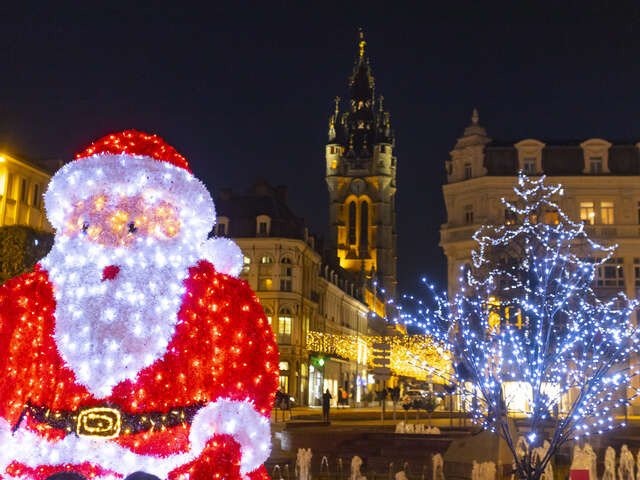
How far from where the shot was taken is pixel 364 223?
108 meters

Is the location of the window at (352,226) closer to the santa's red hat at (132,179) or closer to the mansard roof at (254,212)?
the mansard roof at (254,212)

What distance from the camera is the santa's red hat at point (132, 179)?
888 cm

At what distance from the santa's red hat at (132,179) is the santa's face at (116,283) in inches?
4.7

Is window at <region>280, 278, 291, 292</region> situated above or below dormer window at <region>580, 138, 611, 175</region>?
below

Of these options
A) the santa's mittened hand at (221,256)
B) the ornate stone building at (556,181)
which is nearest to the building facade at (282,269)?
the ornate stone building at (556,181)

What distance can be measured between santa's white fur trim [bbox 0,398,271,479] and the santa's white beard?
2.03ft

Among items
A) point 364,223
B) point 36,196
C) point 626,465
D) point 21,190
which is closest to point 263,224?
point 36,196

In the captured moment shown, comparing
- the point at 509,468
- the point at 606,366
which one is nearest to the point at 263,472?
the point at 606,366

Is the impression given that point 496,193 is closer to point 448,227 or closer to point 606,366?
point 448,227

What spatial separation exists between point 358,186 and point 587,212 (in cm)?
6769

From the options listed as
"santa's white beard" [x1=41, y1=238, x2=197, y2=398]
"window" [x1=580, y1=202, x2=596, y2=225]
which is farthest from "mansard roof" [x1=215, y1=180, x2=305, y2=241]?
"santa's white beard" [x1=41, y1=238, x2=197, y2=398]

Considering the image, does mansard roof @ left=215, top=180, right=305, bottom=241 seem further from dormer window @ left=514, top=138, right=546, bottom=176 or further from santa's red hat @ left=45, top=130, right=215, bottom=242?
santa's red hat @ left=45, top=130, right=215, bottom=242

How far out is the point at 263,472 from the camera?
28.6 feet

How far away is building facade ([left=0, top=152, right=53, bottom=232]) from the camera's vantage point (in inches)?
1603
